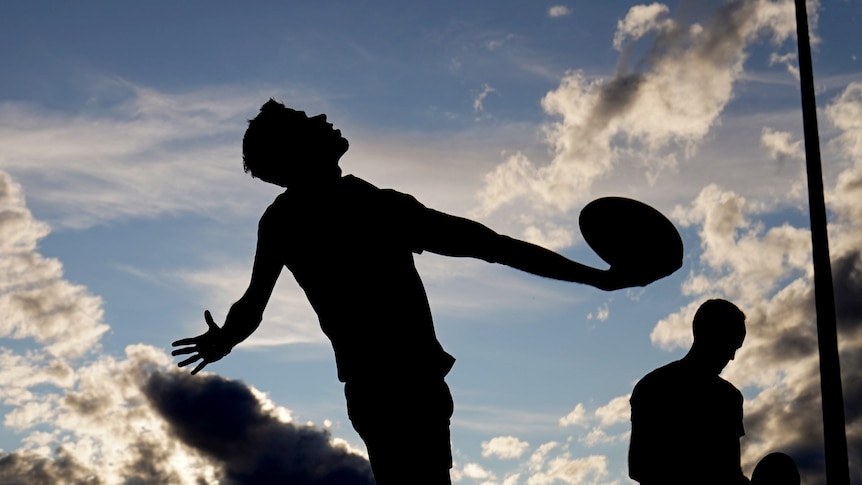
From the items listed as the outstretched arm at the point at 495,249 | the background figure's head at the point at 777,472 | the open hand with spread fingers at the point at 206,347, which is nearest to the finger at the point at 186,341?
the open hand with spread fingers at the point at 206,347

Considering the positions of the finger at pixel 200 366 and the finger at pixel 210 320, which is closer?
the finger at pixel 200 366

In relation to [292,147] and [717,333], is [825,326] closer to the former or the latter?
[717,333]

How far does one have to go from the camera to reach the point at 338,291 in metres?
3.83

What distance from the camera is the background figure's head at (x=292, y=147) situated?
3998 millimetres

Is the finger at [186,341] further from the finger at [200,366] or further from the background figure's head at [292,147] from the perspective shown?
the background figure's head at [292,147]

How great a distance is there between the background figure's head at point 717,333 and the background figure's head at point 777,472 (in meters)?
0.76

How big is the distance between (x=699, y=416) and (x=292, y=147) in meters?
2.57

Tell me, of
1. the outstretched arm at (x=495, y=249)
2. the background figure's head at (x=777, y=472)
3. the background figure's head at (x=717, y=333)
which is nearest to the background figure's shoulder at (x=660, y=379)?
the background figure's head at (x=717, y=333)

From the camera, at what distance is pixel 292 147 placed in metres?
4.02

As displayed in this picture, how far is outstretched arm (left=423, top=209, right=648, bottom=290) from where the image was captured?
3.58 meters

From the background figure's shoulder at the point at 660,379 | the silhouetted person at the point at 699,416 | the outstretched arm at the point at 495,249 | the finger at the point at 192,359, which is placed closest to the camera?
the outstretched arm at the point at 495,249

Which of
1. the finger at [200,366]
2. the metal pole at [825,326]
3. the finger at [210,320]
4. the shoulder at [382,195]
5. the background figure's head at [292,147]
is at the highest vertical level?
the metal pole at [825,326]

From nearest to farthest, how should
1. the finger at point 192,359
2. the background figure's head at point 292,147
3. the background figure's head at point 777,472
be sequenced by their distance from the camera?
the background figure's head at point 292,147
the finger at point 192,359
the background figure's head at point 777,472

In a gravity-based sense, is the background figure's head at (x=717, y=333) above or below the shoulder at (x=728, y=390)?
above
